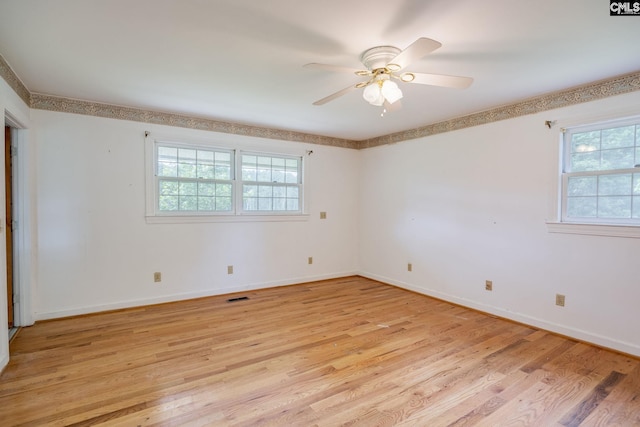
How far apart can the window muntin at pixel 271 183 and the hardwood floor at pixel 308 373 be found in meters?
1.69

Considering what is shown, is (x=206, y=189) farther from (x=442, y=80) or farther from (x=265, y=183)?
(x=442, y=80)

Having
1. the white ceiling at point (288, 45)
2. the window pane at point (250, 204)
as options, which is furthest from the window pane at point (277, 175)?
the white ceiling at point (288, 45)

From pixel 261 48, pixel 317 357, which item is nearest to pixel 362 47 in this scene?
pixel 261 48

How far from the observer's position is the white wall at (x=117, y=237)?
10.9ft

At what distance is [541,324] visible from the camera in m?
3.19

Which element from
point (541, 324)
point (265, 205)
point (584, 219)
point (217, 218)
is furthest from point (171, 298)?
point (584, 219)

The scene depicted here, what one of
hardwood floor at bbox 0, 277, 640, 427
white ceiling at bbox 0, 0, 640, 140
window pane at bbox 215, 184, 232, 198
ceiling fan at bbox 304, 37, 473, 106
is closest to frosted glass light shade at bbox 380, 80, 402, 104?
ceiling fan at bbox 304, 37, 473, 106

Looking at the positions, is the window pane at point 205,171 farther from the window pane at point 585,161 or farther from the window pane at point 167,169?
the window pane at point 585,161

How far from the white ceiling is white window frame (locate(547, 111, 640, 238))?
386 mm

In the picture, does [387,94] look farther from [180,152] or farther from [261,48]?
[180,152]

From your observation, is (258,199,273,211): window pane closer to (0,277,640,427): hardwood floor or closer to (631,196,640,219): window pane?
(0,277,640,427): hardwood floor

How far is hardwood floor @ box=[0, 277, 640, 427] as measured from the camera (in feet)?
6.17

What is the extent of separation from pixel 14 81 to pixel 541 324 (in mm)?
5390

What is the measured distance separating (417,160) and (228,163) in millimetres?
2671
